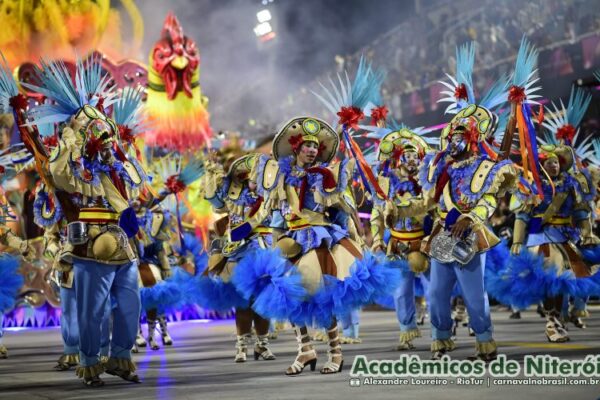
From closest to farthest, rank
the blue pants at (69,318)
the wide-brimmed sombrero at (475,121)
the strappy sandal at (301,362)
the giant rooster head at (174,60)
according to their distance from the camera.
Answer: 1. the strappy sandal at (301,362)
2. the wide-brimmed sombrero at (475,121)
3. the blue pants at (69,318)
4. the giant rooster head at (174,60)

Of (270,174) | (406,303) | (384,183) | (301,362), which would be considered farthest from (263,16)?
(301,362)

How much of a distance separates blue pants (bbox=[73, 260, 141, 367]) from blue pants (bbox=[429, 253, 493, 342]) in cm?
241

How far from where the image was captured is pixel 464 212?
7176mm

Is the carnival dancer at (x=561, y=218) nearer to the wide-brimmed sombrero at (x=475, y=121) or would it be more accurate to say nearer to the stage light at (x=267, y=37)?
the wide-brimmed sombrero at (x=475, y=121)

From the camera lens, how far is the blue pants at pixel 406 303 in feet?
29.2

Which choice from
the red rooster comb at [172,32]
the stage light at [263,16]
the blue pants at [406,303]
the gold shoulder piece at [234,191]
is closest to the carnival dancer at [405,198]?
the blue pants at [406,303]

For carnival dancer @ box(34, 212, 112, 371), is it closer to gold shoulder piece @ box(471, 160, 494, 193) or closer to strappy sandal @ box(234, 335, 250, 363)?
strappy sandal @ box(234, 335, 250, 363)

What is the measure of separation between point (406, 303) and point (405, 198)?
1.07 m

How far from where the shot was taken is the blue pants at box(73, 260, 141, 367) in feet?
21.4

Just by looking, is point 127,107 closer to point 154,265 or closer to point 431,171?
point 431,171

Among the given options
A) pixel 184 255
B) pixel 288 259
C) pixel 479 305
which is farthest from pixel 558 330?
pixel 184 255

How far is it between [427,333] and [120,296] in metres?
5.30

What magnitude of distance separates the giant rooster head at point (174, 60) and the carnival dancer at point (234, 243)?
8549 millimetres

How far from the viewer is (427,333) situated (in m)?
11.0
